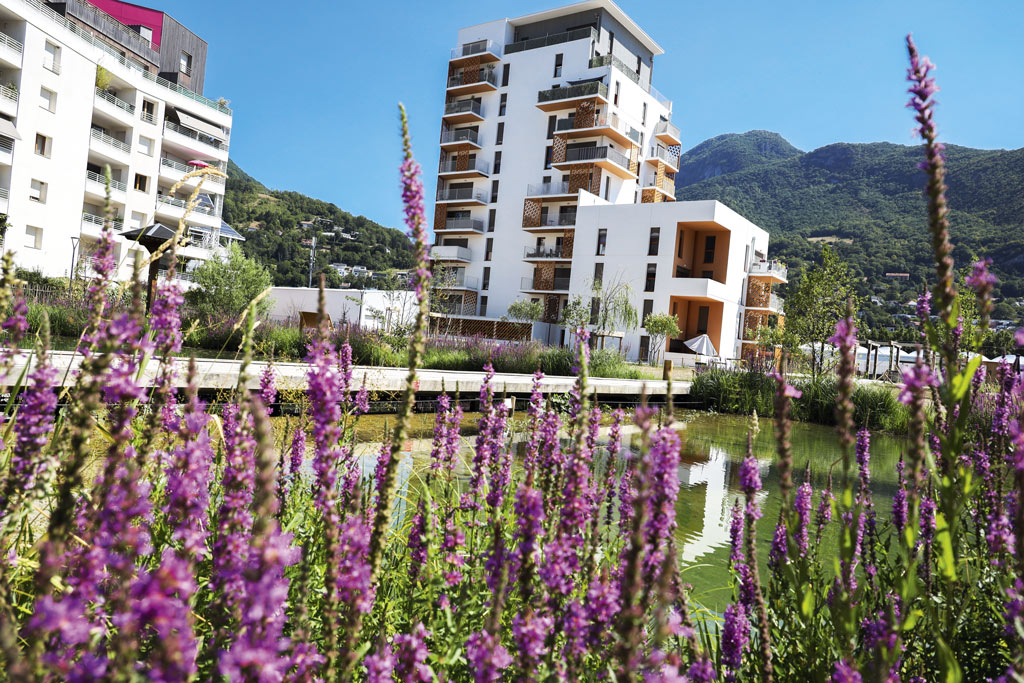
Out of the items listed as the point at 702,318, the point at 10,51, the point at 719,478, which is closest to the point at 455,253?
the point at 702,318

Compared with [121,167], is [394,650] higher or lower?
lower

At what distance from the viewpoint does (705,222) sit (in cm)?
3700

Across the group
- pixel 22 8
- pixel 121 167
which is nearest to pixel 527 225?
pixel 121 167

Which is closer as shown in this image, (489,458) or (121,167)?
(489,458)

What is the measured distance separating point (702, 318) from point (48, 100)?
125 feet

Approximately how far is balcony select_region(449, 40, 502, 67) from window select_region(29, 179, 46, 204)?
28735 mm

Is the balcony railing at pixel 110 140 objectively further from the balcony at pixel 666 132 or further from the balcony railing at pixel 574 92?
the balcony at pixel 666 132

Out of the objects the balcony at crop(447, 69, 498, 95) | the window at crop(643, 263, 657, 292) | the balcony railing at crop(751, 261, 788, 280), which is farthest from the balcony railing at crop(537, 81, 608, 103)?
the balcony railing at crop(751, 261, 788, 280)

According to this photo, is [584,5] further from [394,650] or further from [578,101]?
[394,650]

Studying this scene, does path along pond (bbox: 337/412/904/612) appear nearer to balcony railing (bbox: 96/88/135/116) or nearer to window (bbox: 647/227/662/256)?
window (bbox: 647/227/662/256)

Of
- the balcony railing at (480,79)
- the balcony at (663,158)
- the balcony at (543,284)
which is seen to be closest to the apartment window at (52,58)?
the balcony railing at (480,79)

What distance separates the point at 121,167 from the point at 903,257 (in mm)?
73675

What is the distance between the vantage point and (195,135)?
4319cm

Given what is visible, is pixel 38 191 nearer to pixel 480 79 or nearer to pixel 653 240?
pixel 480 79
